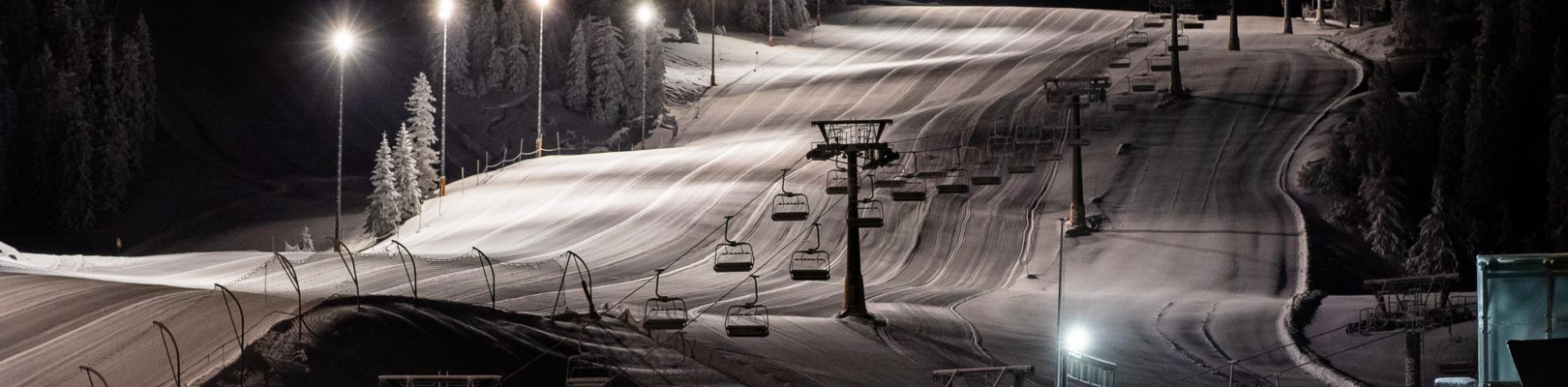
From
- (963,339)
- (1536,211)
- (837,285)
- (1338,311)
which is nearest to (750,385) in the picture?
(963,339)

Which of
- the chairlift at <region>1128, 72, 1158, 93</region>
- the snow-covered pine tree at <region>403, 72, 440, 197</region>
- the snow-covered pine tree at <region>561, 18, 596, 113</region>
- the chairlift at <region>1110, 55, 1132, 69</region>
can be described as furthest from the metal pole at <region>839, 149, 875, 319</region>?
the snow-covered pine tree at <region>561, 18, 596, 113</region>

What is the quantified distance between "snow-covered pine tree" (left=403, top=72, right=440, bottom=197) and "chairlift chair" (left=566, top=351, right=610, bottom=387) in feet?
111

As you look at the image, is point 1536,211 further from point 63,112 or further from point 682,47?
point 63,112

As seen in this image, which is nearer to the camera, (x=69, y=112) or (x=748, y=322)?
(x=748, y=322)

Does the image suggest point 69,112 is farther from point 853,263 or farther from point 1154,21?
point 1154,21

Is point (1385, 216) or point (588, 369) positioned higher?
point (1385, 216)

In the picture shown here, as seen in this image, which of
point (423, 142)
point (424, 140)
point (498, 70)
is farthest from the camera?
point (498, 70)

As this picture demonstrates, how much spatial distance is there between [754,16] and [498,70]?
21326 millimetres

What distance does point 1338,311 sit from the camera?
1741 inches

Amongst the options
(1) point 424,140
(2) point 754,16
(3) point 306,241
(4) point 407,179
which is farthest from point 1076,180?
(2) point 754,16

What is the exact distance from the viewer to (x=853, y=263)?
1594 inches

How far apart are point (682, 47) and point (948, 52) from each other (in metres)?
13.7

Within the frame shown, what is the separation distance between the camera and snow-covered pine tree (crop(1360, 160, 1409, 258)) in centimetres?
5103

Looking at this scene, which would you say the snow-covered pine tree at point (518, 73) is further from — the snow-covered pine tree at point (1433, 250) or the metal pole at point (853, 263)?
the snow-covered pine tree at point (1433, 250)
